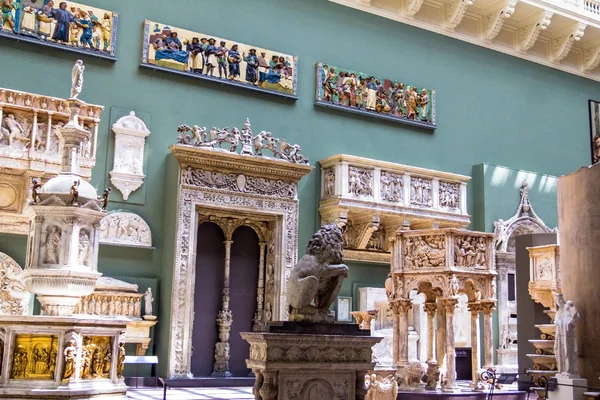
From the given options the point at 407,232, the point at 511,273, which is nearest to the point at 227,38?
the point at 407,232

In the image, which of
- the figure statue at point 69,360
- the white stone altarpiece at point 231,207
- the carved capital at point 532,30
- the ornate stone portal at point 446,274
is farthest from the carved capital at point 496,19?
the figure statue at point 69,360

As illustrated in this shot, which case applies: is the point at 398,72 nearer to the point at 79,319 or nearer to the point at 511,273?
the point at 511,273

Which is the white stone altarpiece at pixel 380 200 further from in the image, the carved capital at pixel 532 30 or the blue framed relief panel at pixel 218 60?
the carved capital at pixel 532 30

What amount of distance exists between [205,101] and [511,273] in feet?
32.6

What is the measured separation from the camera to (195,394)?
12797 mm

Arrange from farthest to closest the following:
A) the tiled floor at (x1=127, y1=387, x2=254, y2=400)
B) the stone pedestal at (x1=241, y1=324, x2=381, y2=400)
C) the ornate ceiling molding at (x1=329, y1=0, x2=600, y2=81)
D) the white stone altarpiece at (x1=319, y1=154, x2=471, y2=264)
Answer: the ornate ceiling molding at (x1=329, y1=0, x2=600, y2=81), the white stone altarpiece at (x1=319, y1=154, x2=471, y2=264), the tiled floor at (x1=127, y1=387, x2=254, y2=400), the stone pedestal at (x1=241, y1=324, x2=381, y2=400)

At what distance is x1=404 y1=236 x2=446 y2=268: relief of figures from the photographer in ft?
42.3

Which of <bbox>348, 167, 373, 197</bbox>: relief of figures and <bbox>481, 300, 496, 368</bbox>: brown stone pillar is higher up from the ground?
<bbox>348, 167, 373, 197</bbox>: relief of figures

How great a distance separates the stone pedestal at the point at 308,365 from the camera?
25.0 ft

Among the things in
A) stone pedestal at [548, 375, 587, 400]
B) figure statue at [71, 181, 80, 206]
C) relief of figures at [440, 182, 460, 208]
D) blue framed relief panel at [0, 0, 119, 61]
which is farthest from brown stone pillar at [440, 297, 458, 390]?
blue framed relief panel at [0, 0, 119, 61]

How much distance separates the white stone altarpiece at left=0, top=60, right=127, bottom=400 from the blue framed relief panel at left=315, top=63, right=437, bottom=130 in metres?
9.18

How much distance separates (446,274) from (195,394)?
16.3 feet

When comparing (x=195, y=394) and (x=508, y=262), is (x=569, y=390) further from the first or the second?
(x=508, y=262)

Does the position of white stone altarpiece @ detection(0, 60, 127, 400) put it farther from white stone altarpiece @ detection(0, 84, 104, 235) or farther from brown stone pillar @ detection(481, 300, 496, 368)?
brown stone pillar @ detection(481, 300, 496, 368)
